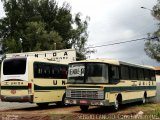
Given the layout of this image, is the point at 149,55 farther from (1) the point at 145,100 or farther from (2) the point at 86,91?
(2) the point at 86,91

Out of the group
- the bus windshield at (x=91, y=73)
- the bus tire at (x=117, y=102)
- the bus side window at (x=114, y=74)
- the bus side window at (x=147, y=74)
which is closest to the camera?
the bus windshield at (x=91, y=73)

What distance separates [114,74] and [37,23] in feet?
157

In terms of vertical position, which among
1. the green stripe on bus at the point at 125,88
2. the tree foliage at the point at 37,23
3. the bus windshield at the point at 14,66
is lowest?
the green stripe on bus at the point at 125,88

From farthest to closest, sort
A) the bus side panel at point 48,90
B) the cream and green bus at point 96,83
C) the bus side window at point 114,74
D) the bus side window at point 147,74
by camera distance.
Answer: the bus side window at point 147,74, the bus side panel at point 48,90, the bus side window at point 114,74, the cream and green bus at point 96,83

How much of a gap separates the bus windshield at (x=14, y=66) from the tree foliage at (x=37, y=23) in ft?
142

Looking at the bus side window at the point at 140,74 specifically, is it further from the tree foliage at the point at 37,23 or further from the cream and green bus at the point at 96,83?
the tree foliage at the point at 37,23

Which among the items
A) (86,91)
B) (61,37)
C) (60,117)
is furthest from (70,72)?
(61,37)

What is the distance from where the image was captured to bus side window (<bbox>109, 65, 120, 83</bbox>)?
76.5ft

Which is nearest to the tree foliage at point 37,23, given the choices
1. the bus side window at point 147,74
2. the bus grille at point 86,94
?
the bus side window at point 147,74

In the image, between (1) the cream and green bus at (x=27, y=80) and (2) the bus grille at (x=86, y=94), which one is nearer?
(2) the bus grille at (x=86, y=94)

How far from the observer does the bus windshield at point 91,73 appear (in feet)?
74.9

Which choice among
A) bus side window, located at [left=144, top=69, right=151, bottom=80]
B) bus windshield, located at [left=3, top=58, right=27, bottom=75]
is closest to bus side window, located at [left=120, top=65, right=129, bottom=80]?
bus side window, located at [left=144, top=69, right=151, bottom=80]

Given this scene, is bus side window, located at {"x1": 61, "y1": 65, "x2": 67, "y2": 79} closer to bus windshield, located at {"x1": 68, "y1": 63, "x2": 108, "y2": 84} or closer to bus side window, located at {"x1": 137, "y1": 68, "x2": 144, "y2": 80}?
bus side window, located at {"x1": 137, "y1": 68, "x2": 144, "y2": 80}

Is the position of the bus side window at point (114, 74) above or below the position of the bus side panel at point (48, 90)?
above
